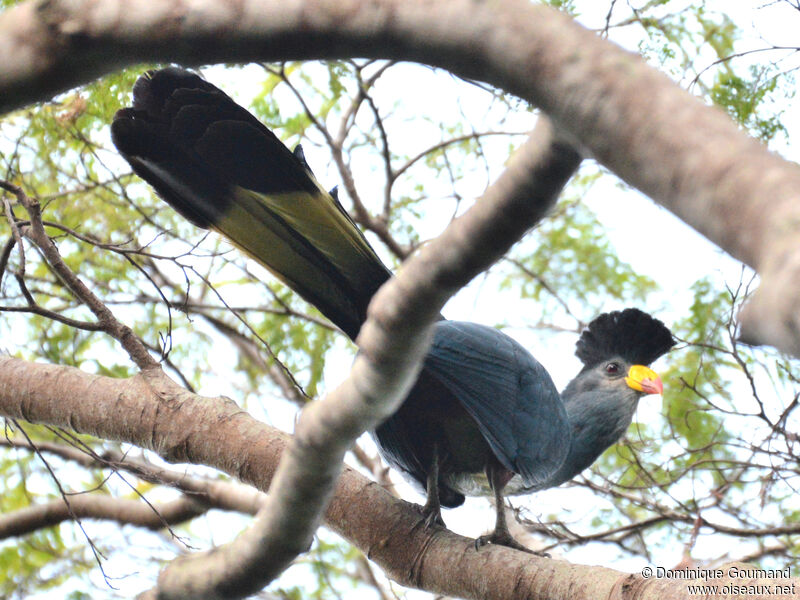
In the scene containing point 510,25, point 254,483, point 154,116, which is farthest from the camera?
point 254,483

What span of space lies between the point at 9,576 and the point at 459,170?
157 inches

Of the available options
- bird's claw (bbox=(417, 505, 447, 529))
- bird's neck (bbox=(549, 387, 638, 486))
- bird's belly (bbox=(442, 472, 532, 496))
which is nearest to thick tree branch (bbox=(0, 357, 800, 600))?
bird's claw (bbox=(417, 505, 447, 529))

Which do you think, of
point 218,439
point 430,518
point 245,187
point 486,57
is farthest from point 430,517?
point 486,57

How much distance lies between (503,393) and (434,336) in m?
0.42

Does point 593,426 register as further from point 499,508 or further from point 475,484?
point 499,508

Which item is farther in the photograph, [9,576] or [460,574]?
[9,576]

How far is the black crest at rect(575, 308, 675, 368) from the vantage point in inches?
210

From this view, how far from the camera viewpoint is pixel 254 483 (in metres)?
3.54

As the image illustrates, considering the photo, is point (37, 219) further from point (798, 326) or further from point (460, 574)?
point (798, 326)

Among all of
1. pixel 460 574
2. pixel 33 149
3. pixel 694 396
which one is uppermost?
pixel 33 149

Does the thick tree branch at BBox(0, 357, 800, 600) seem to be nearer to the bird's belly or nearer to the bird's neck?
the bird's belly

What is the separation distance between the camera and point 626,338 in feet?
17.9

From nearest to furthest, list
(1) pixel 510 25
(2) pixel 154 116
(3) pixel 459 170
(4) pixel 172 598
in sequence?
(1) pixel 510 25 → (4) pixel 172 598 → (2) pixel 154 116 → (3) pixel 459 170

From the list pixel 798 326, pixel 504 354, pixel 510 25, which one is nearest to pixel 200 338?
pixel 504 354
